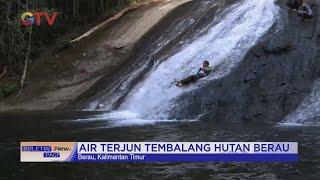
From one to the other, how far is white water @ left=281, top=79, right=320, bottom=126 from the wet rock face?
0.22 m

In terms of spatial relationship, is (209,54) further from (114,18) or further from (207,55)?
(114,18)

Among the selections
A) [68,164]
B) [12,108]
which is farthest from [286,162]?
[12,108]

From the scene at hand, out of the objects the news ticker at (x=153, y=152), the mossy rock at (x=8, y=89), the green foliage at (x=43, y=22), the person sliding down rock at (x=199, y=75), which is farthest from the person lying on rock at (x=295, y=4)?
the green foliage at (x=43, y=22)

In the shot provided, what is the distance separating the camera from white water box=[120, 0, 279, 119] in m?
21.4

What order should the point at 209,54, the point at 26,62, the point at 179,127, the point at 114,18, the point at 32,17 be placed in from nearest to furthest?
the point at 179,127
the point at 209,54
the point at 26,62
the point at 32,17
the point at 114,18

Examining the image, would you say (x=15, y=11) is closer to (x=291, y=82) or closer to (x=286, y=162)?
(x=291, y=82)

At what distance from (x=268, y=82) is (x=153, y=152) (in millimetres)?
8624

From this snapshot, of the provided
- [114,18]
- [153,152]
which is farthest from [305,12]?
[114,18]

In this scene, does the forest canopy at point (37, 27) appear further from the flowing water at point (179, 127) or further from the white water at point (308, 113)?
the white water at point (308, 113)

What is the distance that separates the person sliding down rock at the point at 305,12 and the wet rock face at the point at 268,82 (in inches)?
7.8

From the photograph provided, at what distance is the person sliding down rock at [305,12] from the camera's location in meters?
21.1

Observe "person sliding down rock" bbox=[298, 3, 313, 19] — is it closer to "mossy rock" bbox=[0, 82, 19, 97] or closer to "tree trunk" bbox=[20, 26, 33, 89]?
"tree trunk" bbox=[20, 26, 33, 89]

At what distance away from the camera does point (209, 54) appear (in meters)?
23.4

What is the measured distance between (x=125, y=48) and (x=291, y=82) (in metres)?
15.2
